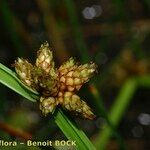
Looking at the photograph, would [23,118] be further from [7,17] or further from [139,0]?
[139,0]

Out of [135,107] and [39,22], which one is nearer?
[135,107]

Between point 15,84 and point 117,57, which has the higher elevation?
point 117,57

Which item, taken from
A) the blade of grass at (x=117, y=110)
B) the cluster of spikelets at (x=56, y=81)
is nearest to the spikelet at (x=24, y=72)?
the cluster of spikelets at (x=56, y=81)

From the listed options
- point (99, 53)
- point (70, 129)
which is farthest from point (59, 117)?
point (99, 53)

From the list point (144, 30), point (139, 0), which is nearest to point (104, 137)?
point (144, 30)

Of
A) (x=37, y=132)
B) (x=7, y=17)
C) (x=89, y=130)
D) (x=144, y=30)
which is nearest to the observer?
(x=7, y=17)

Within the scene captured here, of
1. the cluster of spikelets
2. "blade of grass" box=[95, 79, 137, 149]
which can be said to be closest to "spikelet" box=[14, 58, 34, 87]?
the cluster of spikelets
